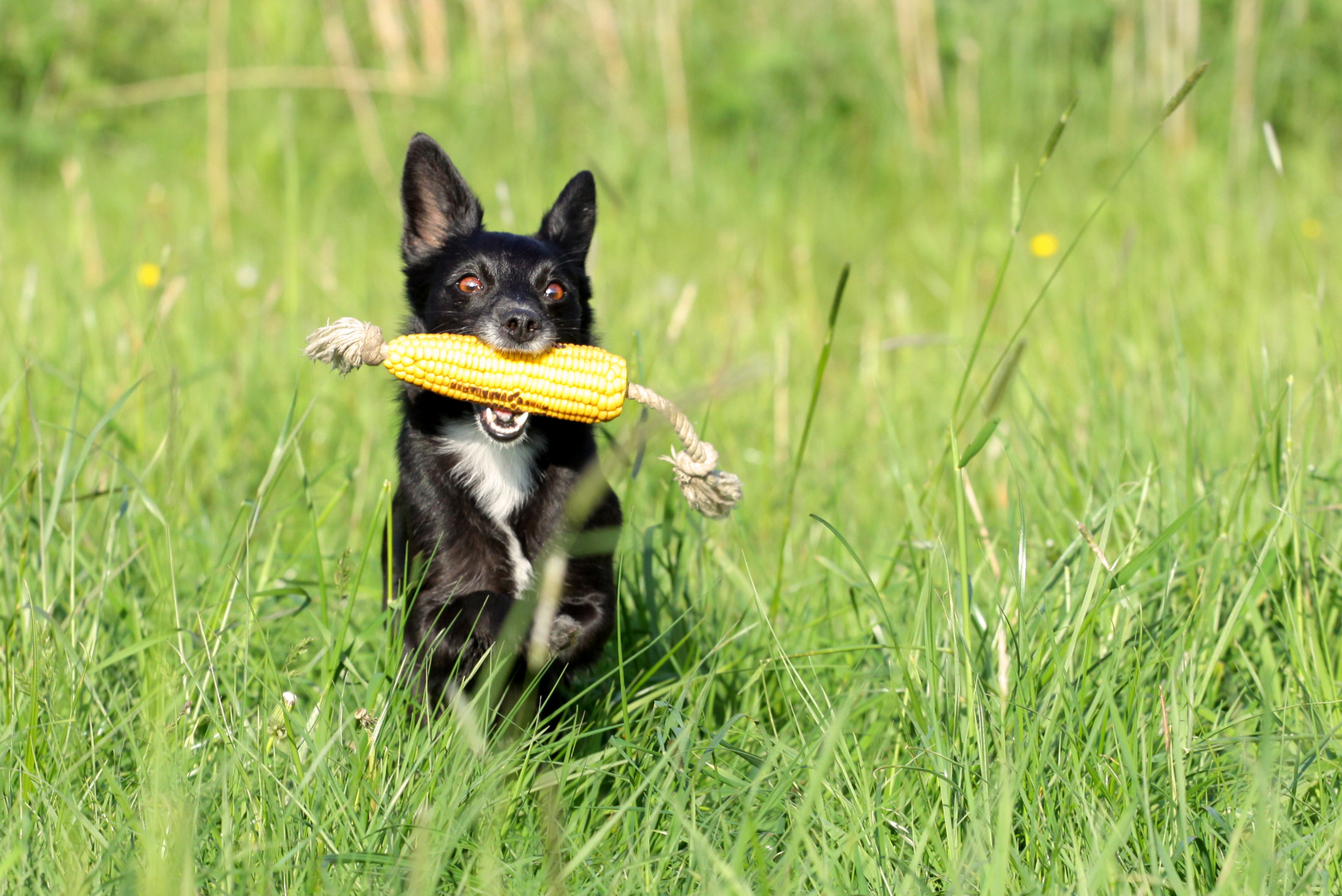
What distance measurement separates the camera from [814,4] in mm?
8914

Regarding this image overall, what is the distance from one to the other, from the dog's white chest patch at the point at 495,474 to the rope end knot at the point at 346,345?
0.28m

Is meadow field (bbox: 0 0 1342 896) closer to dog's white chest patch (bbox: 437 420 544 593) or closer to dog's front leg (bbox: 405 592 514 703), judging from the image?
dog's front leg (bbox: 405 592 514 703)

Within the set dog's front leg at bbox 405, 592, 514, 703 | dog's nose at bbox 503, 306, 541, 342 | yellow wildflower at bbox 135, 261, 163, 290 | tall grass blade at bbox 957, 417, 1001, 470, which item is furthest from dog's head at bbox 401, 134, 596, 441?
yellow wildflower at bbox 135, 261, 163, 290

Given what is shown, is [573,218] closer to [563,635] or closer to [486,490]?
[486,490]

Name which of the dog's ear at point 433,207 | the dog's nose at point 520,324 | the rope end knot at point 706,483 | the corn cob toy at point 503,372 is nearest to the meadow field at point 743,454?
the rope end knot at point 706,483

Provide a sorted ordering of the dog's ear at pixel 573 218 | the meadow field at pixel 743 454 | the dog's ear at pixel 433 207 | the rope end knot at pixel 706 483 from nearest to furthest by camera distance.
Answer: the meadow field at pixel 743 454 → the rope end knot at pixel 706 483 → the dog's ear at pixel 433 207 → the dog's ear at pixel 573 218

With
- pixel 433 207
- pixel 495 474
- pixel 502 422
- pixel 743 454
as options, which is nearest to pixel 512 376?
pixel 502 422

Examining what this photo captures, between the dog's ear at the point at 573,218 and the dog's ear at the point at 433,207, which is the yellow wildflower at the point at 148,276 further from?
the dog's ear at the point at 573,218

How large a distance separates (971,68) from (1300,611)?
5.78 m

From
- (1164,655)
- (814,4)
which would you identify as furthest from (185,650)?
(814,4)

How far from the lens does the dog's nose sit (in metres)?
2.64

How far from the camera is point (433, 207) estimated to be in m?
3.12

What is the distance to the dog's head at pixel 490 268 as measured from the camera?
2.67 metres

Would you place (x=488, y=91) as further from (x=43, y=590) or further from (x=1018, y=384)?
(x=43, y=590)
